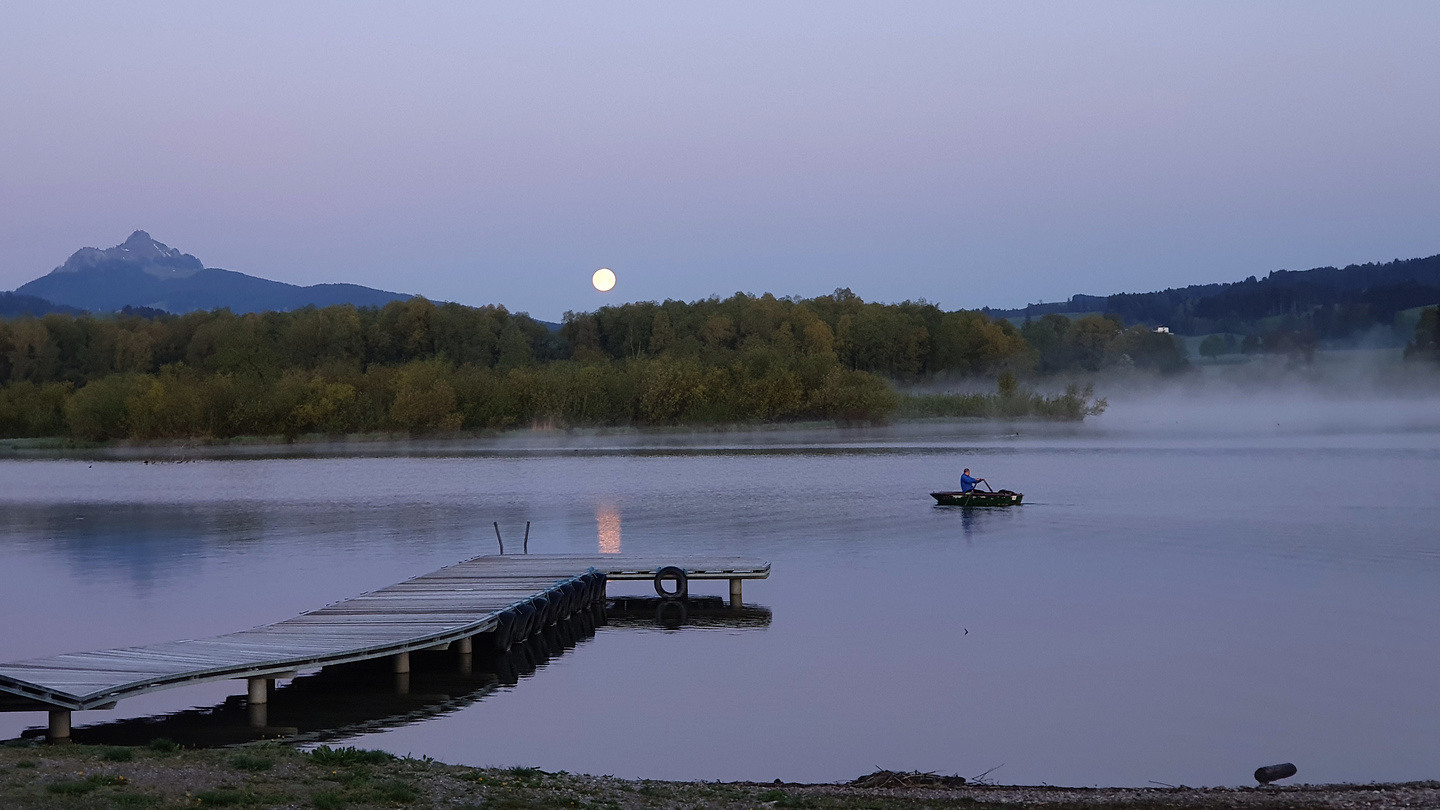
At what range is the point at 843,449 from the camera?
6650 cm

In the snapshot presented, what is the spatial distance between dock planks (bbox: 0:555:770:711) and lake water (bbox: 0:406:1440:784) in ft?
2.14

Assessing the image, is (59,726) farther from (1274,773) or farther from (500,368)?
(500,368)

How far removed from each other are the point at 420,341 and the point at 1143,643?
98.9 metres

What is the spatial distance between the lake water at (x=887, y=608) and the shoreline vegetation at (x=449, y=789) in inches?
43.9

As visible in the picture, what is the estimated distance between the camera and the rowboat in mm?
34188

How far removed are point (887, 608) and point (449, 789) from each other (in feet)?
38.1

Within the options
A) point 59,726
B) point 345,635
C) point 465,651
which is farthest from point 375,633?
point 59,726

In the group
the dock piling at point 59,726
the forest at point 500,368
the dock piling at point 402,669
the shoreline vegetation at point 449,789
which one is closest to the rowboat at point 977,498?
the dock piling at point 402,669

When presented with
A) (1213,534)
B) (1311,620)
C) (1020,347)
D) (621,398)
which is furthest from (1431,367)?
(1311,620)

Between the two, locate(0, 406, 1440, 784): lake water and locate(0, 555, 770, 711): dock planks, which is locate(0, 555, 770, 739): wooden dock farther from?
locate(0, 406, 1440, 784): lake water

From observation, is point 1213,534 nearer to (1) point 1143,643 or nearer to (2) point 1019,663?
(1) point 1143,643

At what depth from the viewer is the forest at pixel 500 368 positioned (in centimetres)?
8456

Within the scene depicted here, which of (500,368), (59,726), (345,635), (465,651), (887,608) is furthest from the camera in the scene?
(500,368)

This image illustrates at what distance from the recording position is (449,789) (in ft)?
29.4
